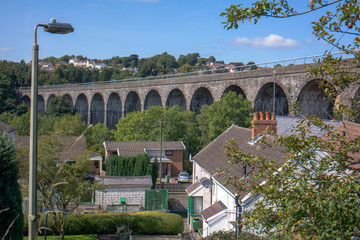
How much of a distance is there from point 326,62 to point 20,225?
749 cm

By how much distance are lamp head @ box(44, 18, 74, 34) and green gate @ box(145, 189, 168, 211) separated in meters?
15.1

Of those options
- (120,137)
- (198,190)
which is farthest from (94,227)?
(120,137)

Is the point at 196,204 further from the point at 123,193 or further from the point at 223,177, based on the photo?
the point at 223,177

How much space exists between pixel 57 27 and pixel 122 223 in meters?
11.7

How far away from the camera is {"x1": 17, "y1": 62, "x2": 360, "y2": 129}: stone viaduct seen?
76.7ft

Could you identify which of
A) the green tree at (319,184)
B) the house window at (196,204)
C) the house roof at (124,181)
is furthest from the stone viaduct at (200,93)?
the house roof at (124,181)

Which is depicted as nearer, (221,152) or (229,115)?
(221,152)

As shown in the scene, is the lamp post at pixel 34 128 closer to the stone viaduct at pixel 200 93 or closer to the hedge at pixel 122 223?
the stone viaduct at pixel 200 93

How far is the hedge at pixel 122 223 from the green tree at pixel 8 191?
6.46m

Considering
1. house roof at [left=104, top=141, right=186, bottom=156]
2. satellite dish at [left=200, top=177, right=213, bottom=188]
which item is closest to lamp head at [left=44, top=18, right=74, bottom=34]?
satellite dish at [left=200, top=177, right=213, bottom=188]

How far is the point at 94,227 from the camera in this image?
1539 centimetres

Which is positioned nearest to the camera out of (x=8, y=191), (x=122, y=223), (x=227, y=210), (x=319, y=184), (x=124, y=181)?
(x=319, y=184)

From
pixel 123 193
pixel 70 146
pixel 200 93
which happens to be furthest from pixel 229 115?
pixel 70 146

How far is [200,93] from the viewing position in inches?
1396
